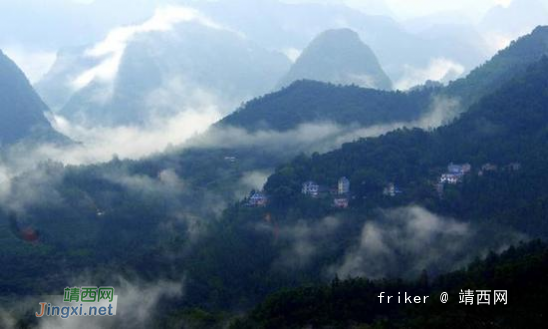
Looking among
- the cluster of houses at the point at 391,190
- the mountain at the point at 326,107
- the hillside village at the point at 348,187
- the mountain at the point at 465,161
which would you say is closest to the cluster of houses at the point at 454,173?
the hillside village at the point at 348,187

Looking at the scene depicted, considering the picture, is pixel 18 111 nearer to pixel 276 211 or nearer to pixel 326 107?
pixel 326 107

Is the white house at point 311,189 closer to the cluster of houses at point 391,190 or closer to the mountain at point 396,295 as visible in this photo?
the cluster of houses at point 391,190

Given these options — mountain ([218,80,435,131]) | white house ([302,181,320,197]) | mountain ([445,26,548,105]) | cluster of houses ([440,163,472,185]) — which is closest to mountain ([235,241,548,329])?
cluster of houses ([440,163,472,185])

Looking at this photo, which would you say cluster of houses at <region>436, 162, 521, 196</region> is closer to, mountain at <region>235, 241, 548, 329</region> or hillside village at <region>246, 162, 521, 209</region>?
hillside village at <region>246, 162, 521, 209</region>

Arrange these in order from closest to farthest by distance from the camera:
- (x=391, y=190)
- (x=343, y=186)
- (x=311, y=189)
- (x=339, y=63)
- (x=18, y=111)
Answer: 1. (x=391, y=190)
2. (x=343, y=186)
3. (x=311, y=189)
4. (x=18, y=111)
5. (x=339, y=63)

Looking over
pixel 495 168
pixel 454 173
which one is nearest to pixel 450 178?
pixel 454 173

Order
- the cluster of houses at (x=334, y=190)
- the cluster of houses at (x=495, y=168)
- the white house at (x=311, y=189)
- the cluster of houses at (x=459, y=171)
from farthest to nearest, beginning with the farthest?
the white house at (x=311, y=189), the cluster of houses at (x=334, y=190), the cluster of houses at (x=459, y=171), the cluster of houses at (x=495, y=168)

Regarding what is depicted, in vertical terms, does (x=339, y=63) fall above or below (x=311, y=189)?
above

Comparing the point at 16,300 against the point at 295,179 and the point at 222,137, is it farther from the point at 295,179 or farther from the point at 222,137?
the point at 222,137
